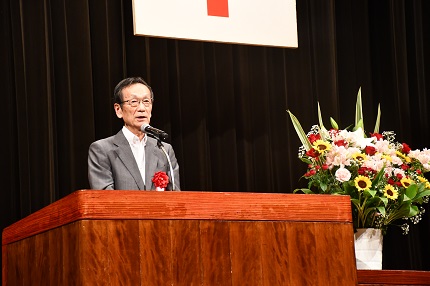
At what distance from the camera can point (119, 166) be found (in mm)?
3328

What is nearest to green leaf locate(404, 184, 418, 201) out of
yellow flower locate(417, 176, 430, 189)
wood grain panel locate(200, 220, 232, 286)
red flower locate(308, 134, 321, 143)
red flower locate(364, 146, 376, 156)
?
yellow flower locate(417, 176, 430, 189)

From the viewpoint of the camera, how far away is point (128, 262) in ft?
7.07

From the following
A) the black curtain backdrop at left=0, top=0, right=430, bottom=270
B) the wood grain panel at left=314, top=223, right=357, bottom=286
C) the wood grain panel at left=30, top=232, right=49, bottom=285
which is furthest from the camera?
the black curtain backdrop at left=0, top=0, right=430, bottom=270

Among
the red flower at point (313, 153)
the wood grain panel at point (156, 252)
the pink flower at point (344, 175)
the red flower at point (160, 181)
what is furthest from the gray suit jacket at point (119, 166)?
the wood grain panel at point (156, 252)

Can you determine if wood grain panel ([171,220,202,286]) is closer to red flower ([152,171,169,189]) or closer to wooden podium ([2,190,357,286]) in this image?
wooden podium ([2,190,357,286])

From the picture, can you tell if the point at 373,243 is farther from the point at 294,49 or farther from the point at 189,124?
the point at 294,49

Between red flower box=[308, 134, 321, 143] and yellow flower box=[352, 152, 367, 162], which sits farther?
red flower box=[308, 134, 321, 143]

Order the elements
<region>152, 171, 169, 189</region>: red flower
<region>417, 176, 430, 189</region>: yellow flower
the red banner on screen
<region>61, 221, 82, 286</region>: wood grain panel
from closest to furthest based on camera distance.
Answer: <region>61, 221, 82, 286</region>: wood grain panel, <region>152, 171, 169, 189</region>: red flower, <region>417, 176, 430, 189</region>: yellow flower, the red banner on screen

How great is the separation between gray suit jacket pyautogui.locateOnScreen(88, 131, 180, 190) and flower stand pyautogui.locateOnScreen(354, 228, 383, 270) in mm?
768

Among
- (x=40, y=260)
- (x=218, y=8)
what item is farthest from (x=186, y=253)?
(x=218, y=8)

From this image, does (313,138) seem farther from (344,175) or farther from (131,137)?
(131,137)

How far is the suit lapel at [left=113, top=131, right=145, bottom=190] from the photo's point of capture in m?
3.32

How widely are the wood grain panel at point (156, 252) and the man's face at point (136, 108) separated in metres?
1.24

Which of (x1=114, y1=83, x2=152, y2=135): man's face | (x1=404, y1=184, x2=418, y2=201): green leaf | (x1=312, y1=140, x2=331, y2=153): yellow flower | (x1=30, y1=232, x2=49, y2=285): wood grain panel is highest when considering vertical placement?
(x1=114, y1=83, x2=152, y2=135): man's face
